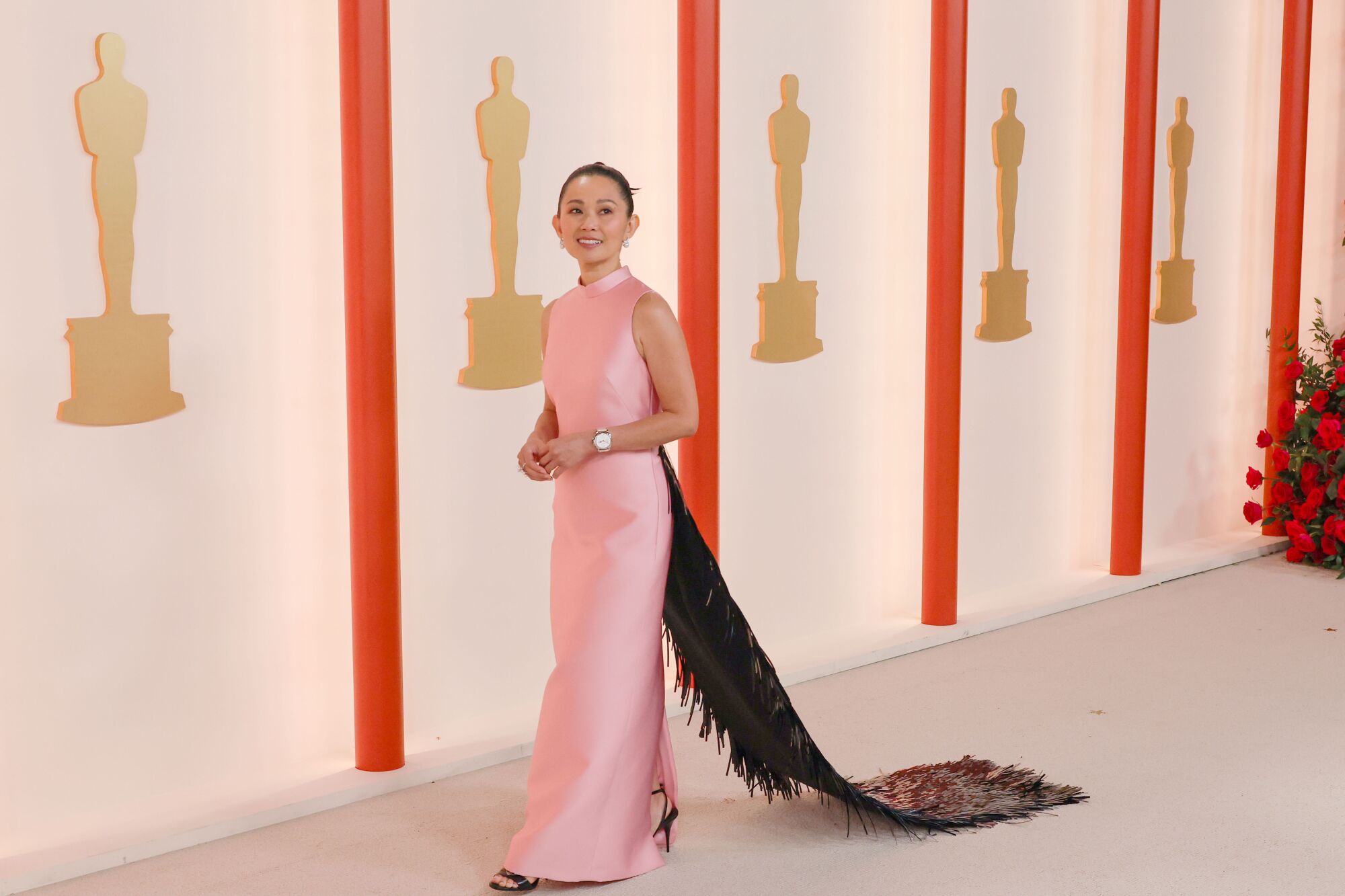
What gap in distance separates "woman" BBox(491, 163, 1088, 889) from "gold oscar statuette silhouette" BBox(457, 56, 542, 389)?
727mm

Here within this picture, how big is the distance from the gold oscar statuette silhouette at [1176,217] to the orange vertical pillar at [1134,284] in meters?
0.28

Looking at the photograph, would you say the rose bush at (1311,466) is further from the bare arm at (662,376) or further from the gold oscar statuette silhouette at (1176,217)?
the bare arm at (662,376)

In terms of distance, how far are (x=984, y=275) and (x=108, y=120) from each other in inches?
118

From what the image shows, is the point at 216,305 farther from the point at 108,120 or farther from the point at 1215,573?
the point at 1215,573

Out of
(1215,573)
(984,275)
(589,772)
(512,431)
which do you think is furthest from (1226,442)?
(589,772)

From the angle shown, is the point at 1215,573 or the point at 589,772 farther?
the point at 1215,573

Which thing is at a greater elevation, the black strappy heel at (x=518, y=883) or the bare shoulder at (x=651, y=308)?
the bare shoulder at (x=651, y=308)

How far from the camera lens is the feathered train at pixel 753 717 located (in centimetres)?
274

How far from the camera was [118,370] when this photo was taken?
287 cm

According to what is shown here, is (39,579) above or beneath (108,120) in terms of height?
beneath

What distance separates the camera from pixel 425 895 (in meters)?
2.69

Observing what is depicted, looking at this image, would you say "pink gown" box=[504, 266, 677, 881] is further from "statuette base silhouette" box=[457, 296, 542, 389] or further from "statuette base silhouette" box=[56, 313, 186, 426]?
"statuette base silhouette" box=[56, 313, 186, 426]

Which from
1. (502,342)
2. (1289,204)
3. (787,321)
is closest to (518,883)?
(502,342)

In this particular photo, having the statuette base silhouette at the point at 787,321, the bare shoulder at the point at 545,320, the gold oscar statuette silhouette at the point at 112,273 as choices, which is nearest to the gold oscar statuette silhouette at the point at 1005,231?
the statuette base silhouette at the point at 787,321
